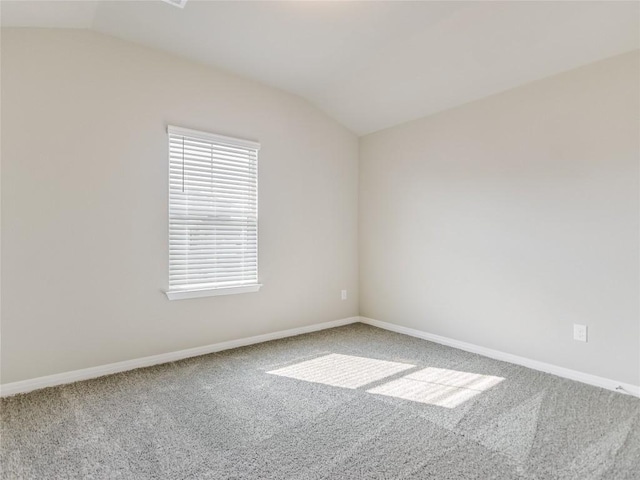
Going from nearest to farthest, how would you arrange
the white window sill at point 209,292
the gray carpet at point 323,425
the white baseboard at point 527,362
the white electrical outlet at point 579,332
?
the gray carpet at point 323,425 < the white baseboard at point 527,362 < the white electrical outlet at point 579,332 < the white window sill at point 209,292

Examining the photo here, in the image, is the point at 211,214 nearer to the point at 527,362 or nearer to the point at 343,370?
the point at 343,370

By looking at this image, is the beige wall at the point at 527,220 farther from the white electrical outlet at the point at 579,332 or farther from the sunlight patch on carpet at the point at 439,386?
the sunlight patch on carpet at the point at 439,386

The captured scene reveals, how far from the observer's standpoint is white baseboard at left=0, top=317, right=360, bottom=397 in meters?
2.45

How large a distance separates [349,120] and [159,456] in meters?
3.69

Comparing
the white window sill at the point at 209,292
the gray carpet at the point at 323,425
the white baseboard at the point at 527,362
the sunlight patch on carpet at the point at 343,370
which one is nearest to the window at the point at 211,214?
the white window sill at the point at 209,292

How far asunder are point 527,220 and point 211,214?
2.79 metres

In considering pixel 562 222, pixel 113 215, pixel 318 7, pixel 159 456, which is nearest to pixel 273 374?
pixel 159 456

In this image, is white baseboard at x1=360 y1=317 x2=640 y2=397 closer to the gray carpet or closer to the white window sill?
the gray carpet

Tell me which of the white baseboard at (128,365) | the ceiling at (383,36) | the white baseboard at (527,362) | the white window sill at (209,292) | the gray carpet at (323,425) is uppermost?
the ceiling at (383,36)

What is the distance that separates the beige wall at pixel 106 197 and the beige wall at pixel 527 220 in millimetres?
1426

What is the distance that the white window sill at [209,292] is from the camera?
306cm

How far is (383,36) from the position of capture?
2816 millimetres

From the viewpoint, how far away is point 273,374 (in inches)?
111

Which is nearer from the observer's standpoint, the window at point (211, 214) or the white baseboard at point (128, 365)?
the white baseboard at point (128, 365)
